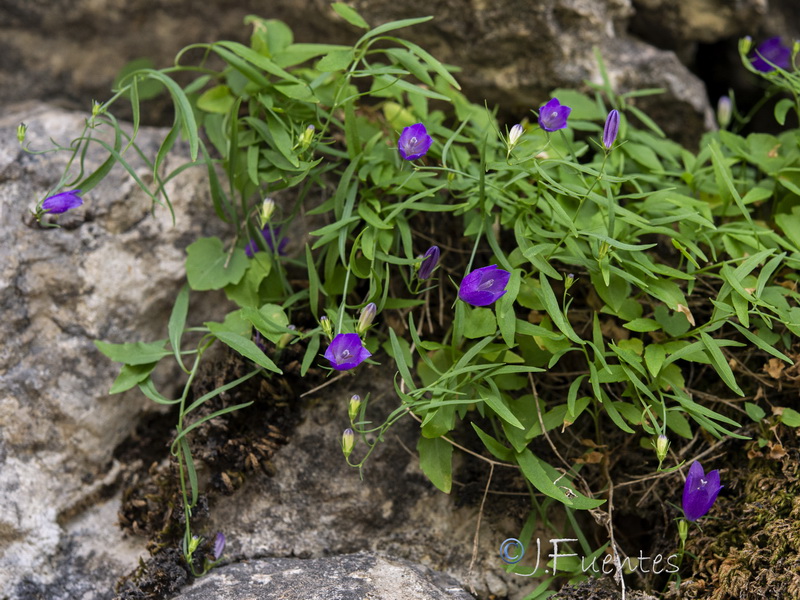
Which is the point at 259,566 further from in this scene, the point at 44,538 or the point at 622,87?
the point at 622,87

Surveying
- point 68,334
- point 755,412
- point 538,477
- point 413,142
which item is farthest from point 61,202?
point 755,412

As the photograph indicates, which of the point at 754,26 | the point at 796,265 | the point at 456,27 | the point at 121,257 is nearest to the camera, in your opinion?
the point at 796,265

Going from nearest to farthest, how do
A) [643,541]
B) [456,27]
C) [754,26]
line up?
[643,541]
[456,27]
[754,26]

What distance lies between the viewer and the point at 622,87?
9.21 feet

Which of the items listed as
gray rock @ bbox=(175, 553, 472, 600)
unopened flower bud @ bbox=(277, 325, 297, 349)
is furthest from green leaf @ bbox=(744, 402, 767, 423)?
unopened flower bud @ bbox=(277, 325, 297, 349)

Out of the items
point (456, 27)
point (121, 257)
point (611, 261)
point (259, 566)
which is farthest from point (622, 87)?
point (259, 566)

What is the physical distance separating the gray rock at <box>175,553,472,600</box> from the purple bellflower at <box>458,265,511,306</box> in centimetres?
80

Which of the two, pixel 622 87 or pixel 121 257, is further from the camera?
pixel 622 87

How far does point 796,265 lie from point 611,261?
53 centimetres

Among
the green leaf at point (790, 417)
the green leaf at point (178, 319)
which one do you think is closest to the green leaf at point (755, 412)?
the green leaf at point (790, 417)

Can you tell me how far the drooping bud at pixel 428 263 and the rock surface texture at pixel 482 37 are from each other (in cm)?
109

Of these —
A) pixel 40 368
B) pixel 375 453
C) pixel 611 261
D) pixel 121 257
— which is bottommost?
pixel 375 453

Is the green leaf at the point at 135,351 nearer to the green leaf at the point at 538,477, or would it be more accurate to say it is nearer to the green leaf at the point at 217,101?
the green leaf at the point at 217,101

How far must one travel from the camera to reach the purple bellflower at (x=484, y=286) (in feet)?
6.45
